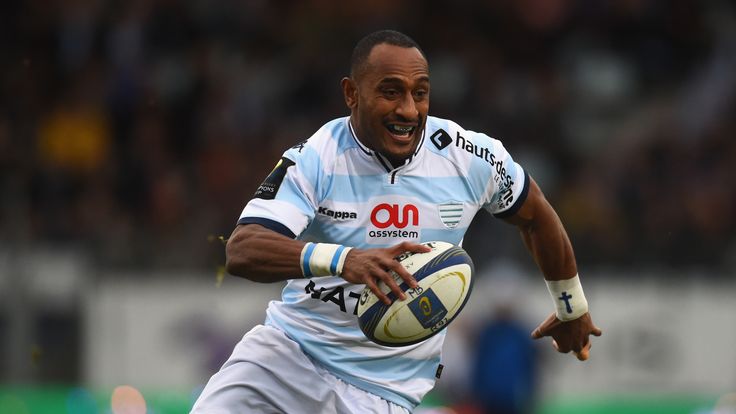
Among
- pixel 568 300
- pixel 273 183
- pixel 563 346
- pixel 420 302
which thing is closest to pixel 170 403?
pixel 563 346

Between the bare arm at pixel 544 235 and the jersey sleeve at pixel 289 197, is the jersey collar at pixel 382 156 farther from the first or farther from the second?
the bare arm at pixel 544 235

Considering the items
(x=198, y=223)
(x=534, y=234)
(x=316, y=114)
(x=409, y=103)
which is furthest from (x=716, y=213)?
(x=409, y=103)

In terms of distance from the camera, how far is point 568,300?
22.2ft

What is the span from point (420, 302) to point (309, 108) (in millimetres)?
9973

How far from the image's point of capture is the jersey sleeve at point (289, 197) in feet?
19.0

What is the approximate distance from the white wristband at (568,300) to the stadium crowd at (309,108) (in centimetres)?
614

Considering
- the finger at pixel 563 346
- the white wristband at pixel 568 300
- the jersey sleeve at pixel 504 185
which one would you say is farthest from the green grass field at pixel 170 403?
the jersey sleeve at pixel 504 185

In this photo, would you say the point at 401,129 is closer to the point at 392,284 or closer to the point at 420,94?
the point at 420,94

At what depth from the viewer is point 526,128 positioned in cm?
1522

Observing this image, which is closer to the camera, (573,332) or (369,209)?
(369,209)

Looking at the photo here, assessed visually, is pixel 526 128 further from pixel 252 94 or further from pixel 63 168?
pixel 63 168

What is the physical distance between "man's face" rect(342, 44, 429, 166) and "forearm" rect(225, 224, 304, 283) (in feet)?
2.24

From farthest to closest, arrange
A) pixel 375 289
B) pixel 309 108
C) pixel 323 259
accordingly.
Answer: pixel 309 108
pixel 323 259
pixel 375 289

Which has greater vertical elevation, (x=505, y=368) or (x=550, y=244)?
(x=550, y=244)
